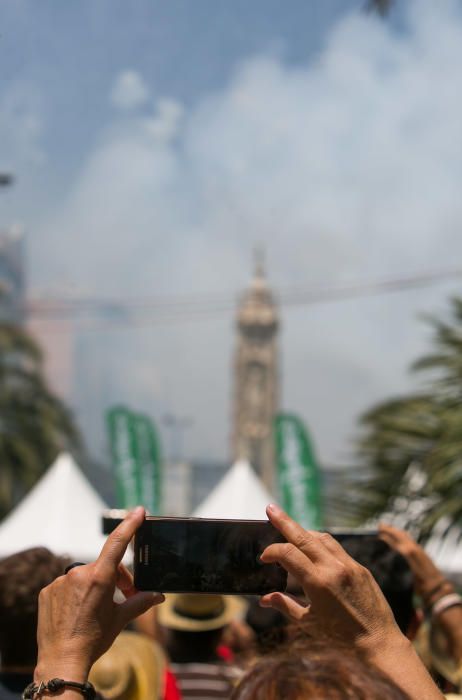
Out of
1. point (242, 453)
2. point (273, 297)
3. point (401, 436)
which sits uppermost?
point (273, 297)

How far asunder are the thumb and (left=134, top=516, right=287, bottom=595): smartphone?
2 centimetres

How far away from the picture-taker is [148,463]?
1623 centimetres

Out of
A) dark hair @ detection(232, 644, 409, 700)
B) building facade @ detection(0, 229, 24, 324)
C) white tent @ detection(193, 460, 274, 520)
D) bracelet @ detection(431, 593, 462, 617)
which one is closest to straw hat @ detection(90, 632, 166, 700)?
bracelet @ detection(431, 593, 462, 617)


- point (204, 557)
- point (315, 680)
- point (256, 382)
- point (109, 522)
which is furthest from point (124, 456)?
point (256, 382)

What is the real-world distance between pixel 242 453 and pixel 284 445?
82.2m

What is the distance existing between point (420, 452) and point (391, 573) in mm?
5329

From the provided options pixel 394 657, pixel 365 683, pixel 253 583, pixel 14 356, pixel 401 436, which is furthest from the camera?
pixel 14 356

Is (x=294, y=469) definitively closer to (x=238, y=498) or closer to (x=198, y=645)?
(x=238, y=498)

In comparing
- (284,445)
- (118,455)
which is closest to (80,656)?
(284,445)

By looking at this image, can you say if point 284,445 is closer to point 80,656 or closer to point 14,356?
point 14,356

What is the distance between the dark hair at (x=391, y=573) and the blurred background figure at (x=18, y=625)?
0.63 m

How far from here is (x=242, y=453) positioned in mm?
97375

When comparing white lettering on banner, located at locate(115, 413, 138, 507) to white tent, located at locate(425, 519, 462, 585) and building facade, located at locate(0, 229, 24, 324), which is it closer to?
white tent, located at locate(425, 519, 462, 585)

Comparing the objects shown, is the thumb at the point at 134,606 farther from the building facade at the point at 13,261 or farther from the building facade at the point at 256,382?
the building facade at the point at 13,261
